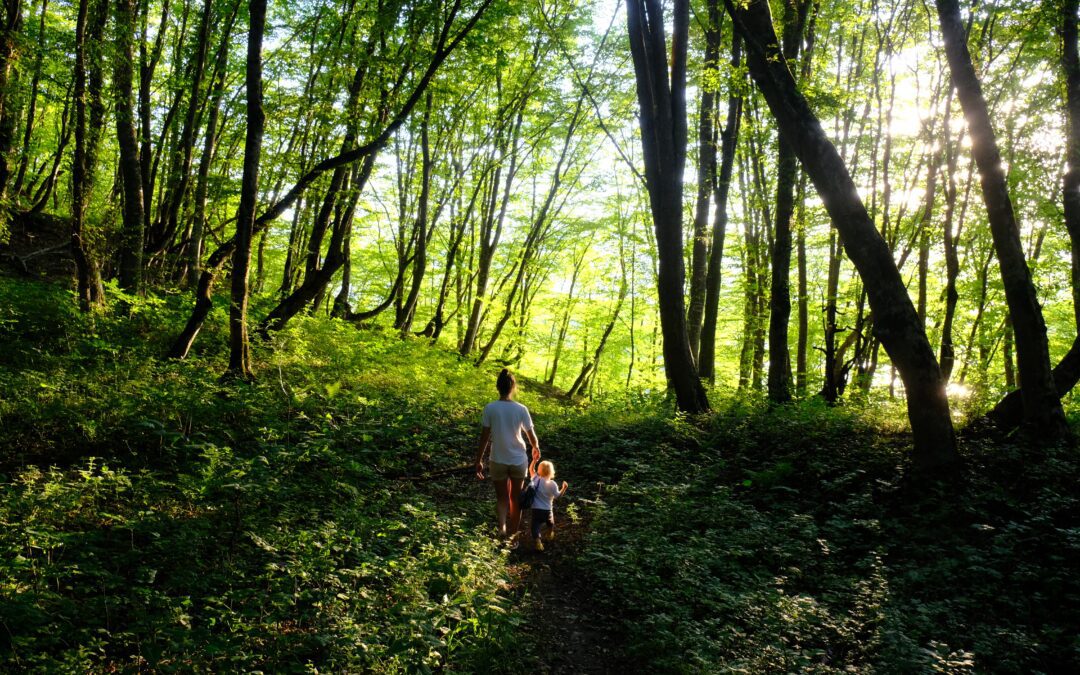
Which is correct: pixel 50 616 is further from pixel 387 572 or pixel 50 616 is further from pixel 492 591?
pixel 492 591

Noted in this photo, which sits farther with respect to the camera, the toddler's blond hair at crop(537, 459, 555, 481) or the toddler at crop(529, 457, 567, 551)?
the toddler's blond hair at crop(537, 459, 555, 481)

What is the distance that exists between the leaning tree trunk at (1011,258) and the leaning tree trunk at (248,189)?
938 cm

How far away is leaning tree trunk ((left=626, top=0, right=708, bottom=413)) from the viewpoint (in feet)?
35.6

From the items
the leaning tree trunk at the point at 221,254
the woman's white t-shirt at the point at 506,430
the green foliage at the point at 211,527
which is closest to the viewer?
the green foliage at the point at 211,527

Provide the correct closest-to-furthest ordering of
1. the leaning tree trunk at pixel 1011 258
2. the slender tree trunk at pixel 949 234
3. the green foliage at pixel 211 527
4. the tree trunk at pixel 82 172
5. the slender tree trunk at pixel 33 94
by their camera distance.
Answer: the green foliage at pixel 211 527 < the leaning tree trunk at pixel 1011 258 < the tree trunk at pixel 82 172 < the slender tree trunk at pixel 33 94 < the slender tree trunk at pixel 949 234

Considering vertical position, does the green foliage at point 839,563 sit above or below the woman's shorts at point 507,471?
below

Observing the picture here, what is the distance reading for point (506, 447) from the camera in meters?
6.13

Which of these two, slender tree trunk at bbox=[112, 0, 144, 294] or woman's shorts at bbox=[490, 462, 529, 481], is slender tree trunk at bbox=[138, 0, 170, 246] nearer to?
slender tree trunk at bbox=[112, 0, 144, 294]

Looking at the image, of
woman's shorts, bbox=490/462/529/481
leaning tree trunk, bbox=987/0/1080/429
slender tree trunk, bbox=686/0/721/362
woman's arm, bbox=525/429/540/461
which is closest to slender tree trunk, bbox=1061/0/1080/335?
leaning tree trunk, bbox=987/0/1080/429

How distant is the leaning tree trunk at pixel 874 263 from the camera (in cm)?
677

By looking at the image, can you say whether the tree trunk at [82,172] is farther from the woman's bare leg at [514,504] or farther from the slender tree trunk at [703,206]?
the slender tree trunk at [703,206]

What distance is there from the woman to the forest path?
437 mm

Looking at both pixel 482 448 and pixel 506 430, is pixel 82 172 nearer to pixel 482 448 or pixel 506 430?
pixel 482 448

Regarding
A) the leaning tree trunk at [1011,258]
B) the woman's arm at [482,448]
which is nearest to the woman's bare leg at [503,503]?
the woman's arm at [482,448]
